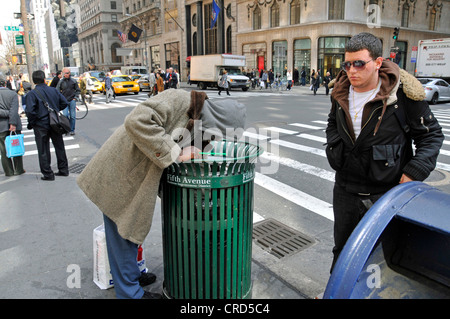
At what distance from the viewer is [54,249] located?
12.4ft

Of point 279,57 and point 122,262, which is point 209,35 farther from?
point 122,262

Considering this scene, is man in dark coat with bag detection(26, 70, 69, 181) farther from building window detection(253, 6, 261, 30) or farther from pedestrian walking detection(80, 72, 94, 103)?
building window detection(253, 6, 261, 30)

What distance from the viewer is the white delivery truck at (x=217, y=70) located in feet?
93.7

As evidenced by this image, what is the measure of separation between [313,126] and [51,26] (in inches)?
5239

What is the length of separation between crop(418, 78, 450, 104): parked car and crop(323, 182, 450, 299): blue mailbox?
1925 centimetres

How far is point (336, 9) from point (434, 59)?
34.8ft

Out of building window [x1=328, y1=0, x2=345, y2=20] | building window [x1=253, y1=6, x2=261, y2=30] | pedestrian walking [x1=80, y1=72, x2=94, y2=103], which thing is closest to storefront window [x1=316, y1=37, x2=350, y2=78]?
building window [x1=328, y1=0, x2=345, y2=20]

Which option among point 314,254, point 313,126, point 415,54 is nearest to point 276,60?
point 415,54

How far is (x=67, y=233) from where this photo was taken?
416 cm

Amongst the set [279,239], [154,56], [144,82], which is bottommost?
[279,239]

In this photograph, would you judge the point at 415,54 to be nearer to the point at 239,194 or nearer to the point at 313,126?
the point at 313,126

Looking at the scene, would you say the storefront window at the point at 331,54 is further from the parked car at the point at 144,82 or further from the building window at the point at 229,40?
the parked car at the point at 144,82

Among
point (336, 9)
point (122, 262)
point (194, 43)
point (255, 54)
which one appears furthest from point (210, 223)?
point (194, 43)

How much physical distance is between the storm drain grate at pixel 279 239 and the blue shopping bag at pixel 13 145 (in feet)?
15.6
